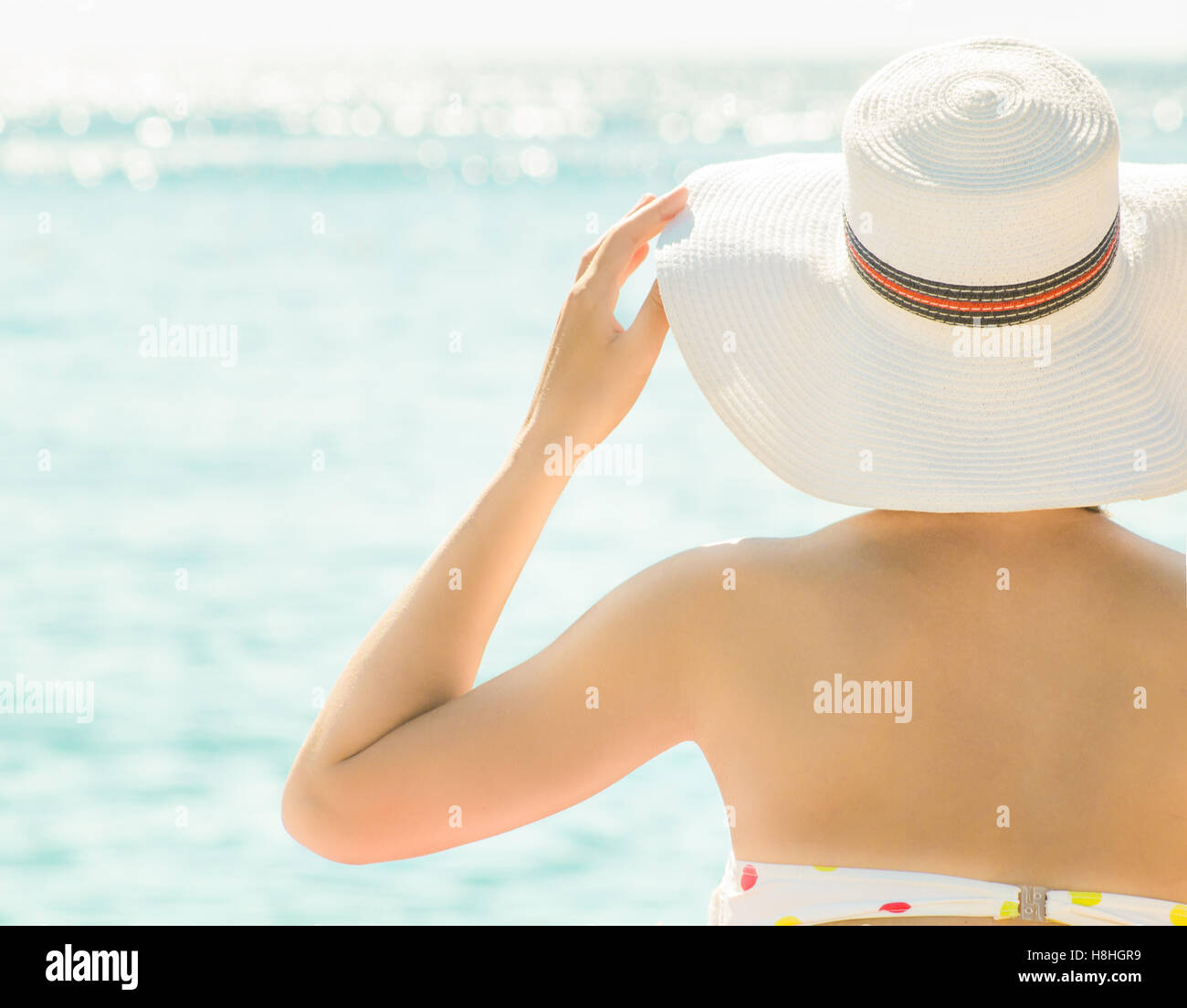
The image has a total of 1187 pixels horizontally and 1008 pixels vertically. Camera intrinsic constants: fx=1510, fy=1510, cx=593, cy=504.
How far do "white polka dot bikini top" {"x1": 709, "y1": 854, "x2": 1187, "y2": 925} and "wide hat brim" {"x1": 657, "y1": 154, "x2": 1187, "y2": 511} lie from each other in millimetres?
311

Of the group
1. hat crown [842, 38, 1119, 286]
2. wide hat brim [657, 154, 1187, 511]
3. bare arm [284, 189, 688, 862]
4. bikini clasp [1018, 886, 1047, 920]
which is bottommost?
bikini clasp [1018, 886, 1047, 920]

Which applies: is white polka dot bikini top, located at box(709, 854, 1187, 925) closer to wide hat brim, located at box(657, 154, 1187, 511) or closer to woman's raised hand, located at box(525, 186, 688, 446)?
wide hat brim, located at box(657, 154, 1187, 511)

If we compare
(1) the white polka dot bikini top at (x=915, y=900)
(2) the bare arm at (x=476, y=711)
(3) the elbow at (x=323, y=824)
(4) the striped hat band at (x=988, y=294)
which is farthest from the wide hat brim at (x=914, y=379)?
(3) the elbow at (x=323, y=824)

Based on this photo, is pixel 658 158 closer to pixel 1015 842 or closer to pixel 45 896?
pixel 45 896

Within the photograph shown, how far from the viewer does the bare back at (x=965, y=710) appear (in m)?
1.24

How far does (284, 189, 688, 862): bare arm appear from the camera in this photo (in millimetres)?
1291

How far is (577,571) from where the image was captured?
21.0 feet

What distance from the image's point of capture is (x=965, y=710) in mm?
1240

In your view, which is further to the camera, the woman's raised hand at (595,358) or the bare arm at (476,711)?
the woman's raised hand at (595,358)

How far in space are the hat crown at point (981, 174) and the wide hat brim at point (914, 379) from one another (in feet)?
0.19

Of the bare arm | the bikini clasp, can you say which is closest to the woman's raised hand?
the bare arm

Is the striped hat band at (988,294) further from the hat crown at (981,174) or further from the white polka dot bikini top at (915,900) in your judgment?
the white polka dot bikini top at (915,900)

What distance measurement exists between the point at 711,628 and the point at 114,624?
16.6 feet
